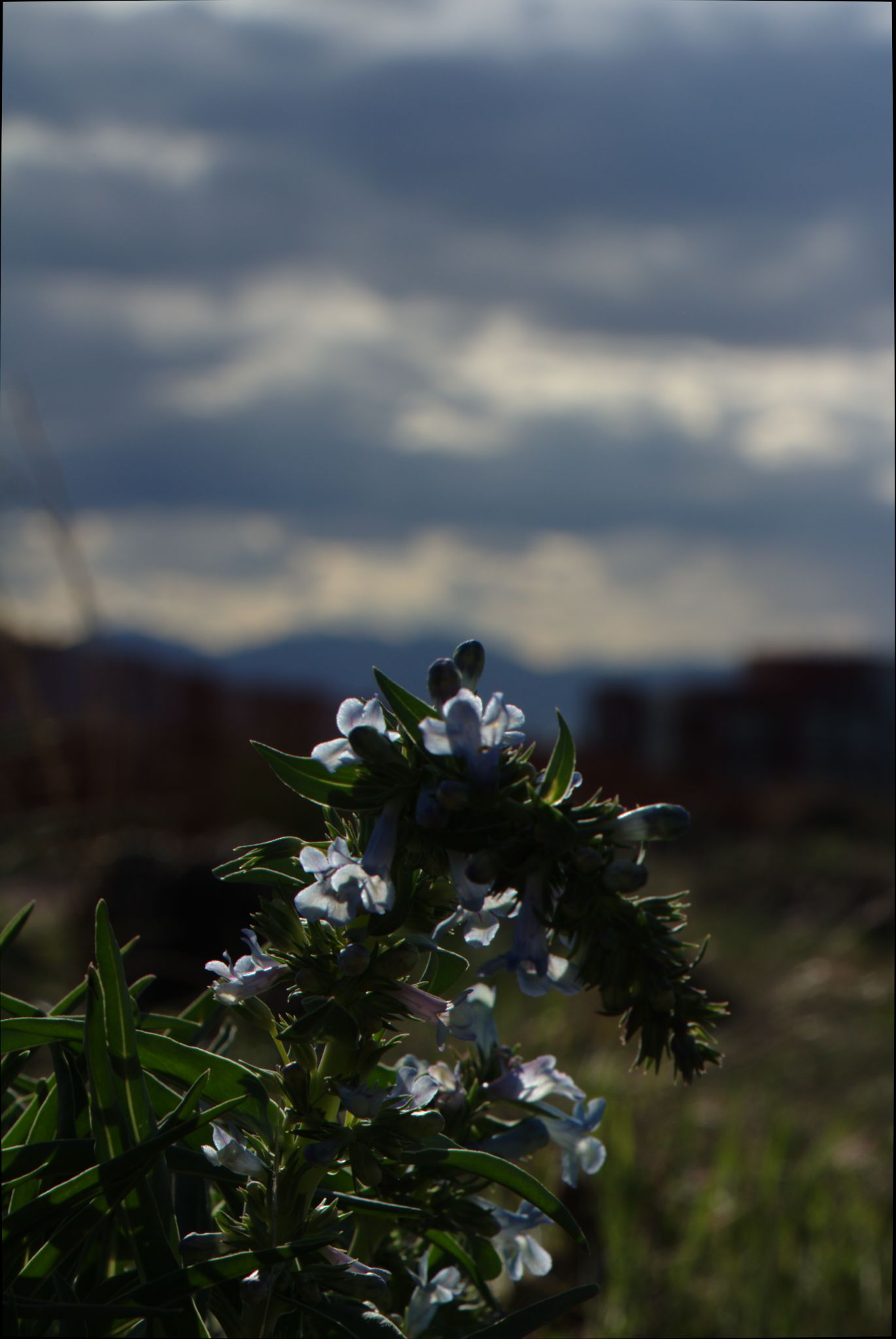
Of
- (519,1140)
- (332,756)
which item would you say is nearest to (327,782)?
(332,756)

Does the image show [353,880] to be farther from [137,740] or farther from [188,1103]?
[137,740]

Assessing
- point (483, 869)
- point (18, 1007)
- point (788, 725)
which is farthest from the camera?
point (788, 725)

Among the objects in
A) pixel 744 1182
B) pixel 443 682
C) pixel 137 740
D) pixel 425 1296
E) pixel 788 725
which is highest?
pixel 443 682

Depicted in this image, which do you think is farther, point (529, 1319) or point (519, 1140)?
point (519, 1140)

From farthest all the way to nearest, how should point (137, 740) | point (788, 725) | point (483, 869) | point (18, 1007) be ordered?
1. point (788, 725)
2. point (137, 740)
3. point (18, 1007)
4. point (483, 869)

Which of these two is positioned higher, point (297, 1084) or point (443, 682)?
point (443, 682)

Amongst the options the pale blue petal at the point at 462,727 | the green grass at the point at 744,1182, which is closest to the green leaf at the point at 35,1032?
the pale blue petal at the point at 462,727

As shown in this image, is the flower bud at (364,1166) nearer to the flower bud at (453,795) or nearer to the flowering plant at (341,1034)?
the flowering plant at (341,1034)
